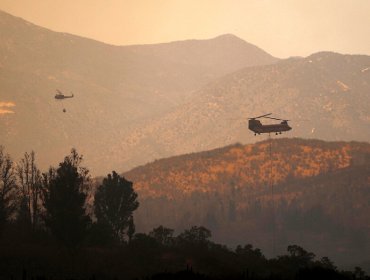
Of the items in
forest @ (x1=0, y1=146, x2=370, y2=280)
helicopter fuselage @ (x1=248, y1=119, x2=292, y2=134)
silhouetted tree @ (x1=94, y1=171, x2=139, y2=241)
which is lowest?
forest @ (x1=0, y1=146, x2=370, y2=280)

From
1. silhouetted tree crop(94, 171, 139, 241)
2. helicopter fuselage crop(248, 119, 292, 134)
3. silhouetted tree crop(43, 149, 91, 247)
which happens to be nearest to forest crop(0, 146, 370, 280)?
silhouetted tree crop(43, 149, 91, 247)

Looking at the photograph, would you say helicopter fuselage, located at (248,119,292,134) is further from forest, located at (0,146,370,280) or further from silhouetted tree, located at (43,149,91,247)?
silhouetted tree, located at (43,149,91,247)

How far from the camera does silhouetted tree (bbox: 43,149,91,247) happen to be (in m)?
75.6

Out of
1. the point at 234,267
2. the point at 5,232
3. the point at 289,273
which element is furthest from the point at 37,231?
the point at 289,273

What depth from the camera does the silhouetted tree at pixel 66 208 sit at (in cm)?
7562

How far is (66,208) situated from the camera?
251ft

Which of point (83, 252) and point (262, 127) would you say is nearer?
point (83, 252)

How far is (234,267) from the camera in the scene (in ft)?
260

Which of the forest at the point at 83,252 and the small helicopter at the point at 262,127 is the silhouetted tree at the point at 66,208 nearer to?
the forest at the point at 83,252

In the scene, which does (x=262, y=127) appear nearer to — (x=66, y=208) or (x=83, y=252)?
(x=83, y=252)

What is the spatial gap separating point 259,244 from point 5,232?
12120cm

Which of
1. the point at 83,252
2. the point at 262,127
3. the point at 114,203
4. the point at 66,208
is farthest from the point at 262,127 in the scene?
the point at 66,208

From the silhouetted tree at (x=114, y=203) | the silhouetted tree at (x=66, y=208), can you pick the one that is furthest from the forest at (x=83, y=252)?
the silhouetted tree at (x=114, y=203)

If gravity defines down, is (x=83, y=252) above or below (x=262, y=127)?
below
